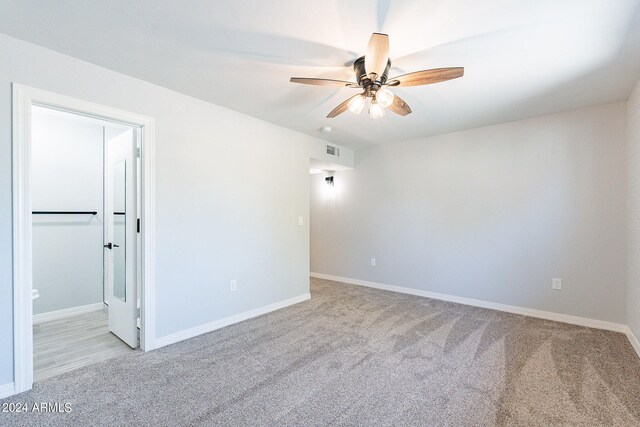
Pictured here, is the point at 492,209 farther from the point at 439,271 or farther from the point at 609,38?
the point at 609,38

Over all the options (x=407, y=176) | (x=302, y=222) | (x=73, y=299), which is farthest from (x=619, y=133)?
(x=73, y=299)

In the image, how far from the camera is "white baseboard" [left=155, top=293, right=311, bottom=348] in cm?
277

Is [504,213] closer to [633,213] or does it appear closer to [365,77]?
[633,213]

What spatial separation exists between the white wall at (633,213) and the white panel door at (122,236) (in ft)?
15.1

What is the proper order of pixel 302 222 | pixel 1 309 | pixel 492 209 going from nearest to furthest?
pixel 1 309, pixel 492 209, pixel 302 222

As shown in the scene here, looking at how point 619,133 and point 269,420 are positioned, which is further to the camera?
point 619,133

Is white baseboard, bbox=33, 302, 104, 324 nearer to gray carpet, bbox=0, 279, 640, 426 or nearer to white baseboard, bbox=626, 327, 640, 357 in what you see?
gray carpet, bbox=0, 279, 640, 426

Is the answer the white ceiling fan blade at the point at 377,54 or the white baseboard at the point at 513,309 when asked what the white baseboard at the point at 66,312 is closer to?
the white baseboard at the point at 513,309

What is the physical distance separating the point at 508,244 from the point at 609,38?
2.44 m

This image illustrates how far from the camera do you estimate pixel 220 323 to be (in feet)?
10.5

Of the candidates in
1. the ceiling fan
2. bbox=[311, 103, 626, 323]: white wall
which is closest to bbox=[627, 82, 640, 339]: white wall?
bbox=[311, 103, 626, 323]: white wall

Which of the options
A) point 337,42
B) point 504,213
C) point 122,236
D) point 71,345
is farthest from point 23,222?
point 504,213

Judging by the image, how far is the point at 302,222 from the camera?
168 inches

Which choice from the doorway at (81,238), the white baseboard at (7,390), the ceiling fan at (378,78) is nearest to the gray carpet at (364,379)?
the white baseboard at (7,390)
